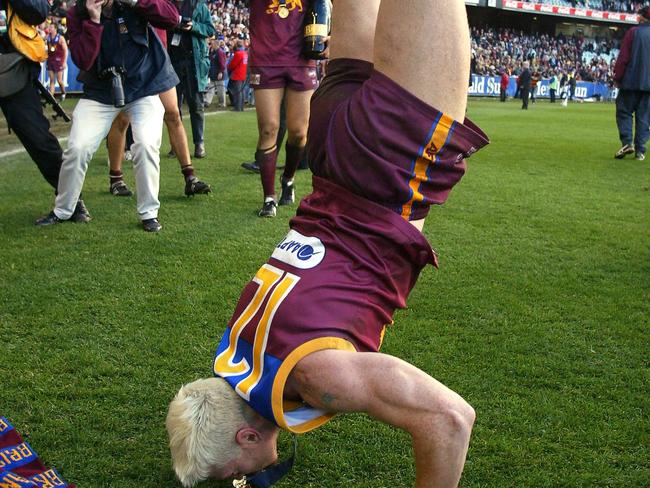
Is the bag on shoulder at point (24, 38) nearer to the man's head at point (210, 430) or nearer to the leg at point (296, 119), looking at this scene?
the leg at point (296, 119)

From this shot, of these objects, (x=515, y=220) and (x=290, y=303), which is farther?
(x=515, y=220)

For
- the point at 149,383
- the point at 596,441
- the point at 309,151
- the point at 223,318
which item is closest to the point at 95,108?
the point at 223,318

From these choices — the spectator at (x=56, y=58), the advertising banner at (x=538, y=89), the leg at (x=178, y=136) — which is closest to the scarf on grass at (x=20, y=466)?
the leg at (x=178, y=136)

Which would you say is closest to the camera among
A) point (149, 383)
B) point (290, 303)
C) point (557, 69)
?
point (290, 303)

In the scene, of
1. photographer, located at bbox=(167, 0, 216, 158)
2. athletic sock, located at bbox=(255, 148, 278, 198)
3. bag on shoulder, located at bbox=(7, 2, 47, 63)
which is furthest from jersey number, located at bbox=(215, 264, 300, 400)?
photographer, located at bbox=(167, 0, 216, 158)

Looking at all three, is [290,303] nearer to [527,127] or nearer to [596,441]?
[596,441]

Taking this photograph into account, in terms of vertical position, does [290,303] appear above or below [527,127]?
above

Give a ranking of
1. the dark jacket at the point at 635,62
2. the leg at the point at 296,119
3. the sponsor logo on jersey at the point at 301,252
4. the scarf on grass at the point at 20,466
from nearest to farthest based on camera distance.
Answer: the sponsor logo on jersey at the point at 301,252 → the scarf on grass at the point at 20,466 → the leg at the point at 296,119 → the dark jacket at the point at 635,62

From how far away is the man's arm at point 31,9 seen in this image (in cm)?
543

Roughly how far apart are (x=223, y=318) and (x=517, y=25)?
167 ft

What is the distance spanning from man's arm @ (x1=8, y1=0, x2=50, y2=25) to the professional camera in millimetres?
708

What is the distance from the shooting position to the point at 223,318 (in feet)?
12.7

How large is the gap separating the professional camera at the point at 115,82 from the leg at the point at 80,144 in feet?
0.64

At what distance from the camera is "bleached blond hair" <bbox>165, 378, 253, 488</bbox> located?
2.14 m
